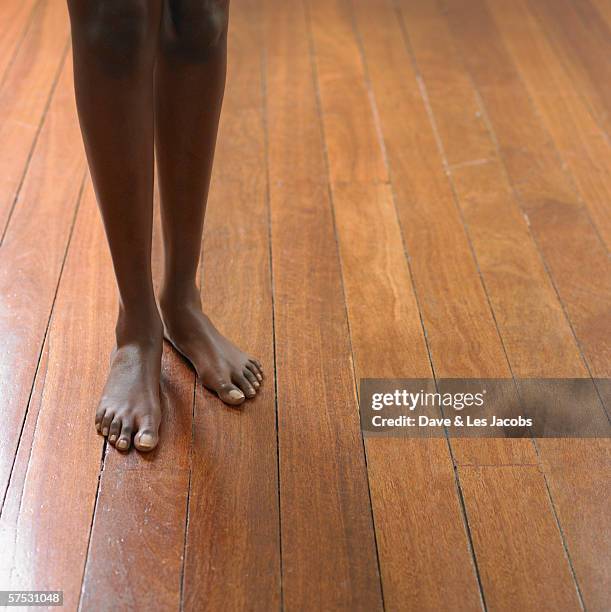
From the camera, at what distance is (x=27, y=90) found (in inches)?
80.7

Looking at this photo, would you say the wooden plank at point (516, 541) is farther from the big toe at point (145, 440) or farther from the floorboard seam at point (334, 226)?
the big toe at point (145, 440)

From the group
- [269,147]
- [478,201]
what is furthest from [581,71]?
[269,147]

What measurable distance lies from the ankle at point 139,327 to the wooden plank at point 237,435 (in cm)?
11

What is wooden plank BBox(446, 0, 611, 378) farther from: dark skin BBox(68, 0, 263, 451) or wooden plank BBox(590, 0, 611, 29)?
dark skin BBox(68, 0, 263, 451)

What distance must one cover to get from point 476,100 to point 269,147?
1.77ft

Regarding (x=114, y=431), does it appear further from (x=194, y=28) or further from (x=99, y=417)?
(x=194, y=28)

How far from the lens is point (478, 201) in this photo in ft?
5.76

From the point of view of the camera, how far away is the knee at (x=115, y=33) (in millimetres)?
976

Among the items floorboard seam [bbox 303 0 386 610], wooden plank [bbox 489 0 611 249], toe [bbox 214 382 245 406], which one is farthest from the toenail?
wooden plank [bbox 489 0 611 249]

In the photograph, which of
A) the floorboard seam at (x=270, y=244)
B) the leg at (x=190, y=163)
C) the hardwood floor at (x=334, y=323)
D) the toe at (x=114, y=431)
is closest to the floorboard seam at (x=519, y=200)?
the hardwood floor at (x=334, y=323)

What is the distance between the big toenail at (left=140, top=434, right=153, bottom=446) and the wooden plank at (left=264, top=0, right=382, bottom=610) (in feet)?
0.59

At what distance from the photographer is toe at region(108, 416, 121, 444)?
1.21m

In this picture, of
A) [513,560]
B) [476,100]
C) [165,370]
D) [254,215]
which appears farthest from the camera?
[476,100]

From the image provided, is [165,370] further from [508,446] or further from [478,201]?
[478,201]
